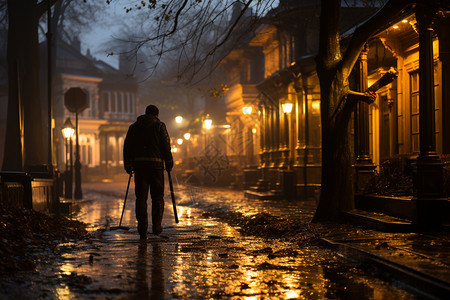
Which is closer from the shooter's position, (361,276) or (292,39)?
(361,276)

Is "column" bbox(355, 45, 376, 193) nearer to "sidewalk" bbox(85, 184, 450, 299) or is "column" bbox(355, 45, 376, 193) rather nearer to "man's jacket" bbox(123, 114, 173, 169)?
"sidewalk" bbox(85, 184, 450, 299)

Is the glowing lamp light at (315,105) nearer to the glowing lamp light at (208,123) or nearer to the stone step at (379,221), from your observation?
the stone step at (379,221)

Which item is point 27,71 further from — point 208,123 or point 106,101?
point 106,101

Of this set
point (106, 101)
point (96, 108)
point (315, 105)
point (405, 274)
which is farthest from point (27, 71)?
point (106, 101)

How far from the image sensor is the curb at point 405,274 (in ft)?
18.2

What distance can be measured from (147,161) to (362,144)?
5.35m

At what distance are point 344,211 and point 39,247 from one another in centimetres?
575

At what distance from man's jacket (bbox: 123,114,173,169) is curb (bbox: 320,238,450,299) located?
3478 millimetres

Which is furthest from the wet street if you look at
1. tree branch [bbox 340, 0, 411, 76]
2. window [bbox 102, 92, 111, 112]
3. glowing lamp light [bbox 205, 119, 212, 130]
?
window [bbox 102, 92, 111, 112]

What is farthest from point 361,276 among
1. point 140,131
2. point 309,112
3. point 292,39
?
point 292,39

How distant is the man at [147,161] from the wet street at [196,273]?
49 cm

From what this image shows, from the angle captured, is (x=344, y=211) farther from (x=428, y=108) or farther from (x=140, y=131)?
(x=140, y=131)

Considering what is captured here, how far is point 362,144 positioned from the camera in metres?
13.6

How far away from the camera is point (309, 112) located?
22.7m
